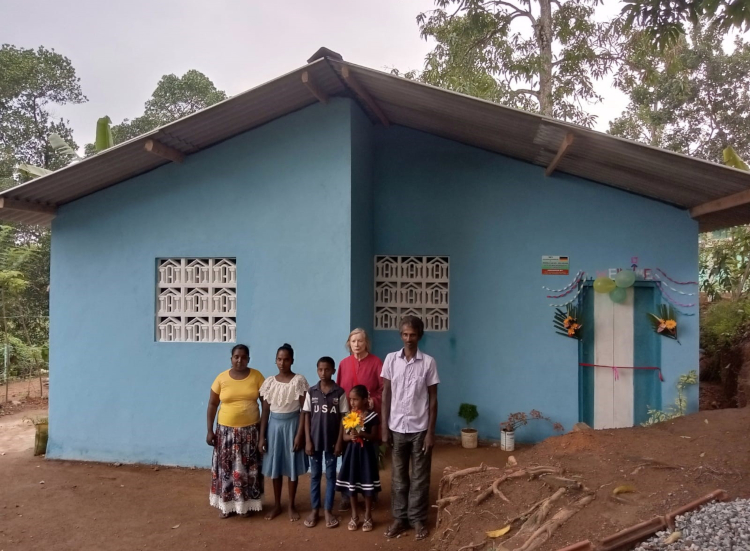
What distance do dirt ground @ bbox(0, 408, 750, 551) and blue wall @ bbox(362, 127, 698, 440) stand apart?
102 cm

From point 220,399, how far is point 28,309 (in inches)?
379

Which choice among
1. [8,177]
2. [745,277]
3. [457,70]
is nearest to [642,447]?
[745,277]

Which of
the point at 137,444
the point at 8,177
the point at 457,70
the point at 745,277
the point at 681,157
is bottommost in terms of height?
the point at 137,444

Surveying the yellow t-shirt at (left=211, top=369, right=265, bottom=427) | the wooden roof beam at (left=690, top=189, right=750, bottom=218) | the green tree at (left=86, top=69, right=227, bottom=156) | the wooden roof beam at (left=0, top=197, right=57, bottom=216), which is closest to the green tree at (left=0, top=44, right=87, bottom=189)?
the green tree at (left=86, top=69, right=227, bottom=156)

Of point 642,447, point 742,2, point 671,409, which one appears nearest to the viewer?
point 742,2

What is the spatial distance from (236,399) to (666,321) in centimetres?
456

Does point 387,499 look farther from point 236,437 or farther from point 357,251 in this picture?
point 357,251

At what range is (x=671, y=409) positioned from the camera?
6.11m

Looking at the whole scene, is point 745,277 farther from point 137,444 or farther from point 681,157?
point 137,444

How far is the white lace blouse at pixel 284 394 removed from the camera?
4297mm

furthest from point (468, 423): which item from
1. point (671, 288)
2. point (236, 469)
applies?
point (236, 469)

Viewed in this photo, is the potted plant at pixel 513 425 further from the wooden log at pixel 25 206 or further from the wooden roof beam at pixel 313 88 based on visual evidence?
the wooden log at pixel 25 206

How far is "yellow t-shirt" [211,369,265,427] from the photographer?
4.38 metres

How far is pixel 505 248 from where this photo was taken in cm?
654
